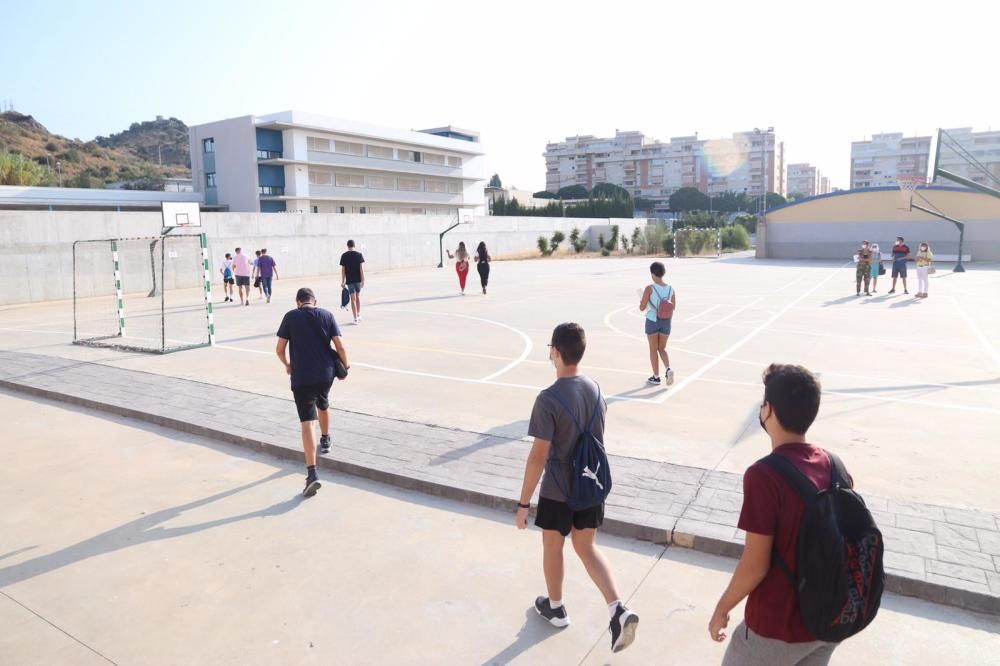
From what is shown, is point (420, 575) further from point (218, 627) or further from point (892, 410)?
point (892, 410)

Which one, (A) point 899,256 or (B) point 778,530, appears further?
(A) point 899,256

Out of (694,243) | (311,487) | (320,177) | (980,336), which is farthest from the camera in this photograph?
(320,177)

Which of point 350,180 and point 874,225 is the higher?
point 350,180

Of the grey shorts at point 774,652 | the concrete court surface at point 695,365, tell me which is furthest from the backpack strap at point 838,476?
the concrete court surface at point 695,365

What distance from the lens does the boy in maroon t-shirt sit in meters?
2.41

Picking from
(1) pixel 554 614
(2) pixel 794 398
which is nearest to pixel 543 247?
(1) pixel 554 614

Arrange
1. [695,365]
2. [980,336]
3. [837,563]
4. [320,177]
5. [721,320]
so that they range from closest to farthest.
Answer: [837,563] < [695,365] < [980,336] < [721,320] < [320,177]

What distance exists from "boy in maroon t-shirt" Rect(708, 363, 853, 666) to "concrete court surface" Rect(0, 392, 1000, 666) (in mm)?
1243

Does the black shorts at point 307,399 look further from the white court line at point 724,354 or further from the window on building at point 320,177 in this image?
the window on building at point 320,177

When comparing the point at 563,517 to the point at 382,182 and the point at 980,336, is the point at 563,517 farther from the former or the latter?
the point at 382,182

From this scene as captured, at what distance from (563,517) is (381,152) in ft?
228

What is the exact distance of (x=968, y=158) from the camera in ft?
60.4

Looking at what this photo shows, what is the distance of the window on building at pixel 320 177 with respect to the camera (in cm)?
6256

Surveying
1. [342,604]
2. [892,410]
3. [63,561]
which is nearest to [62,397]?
[63,561]
